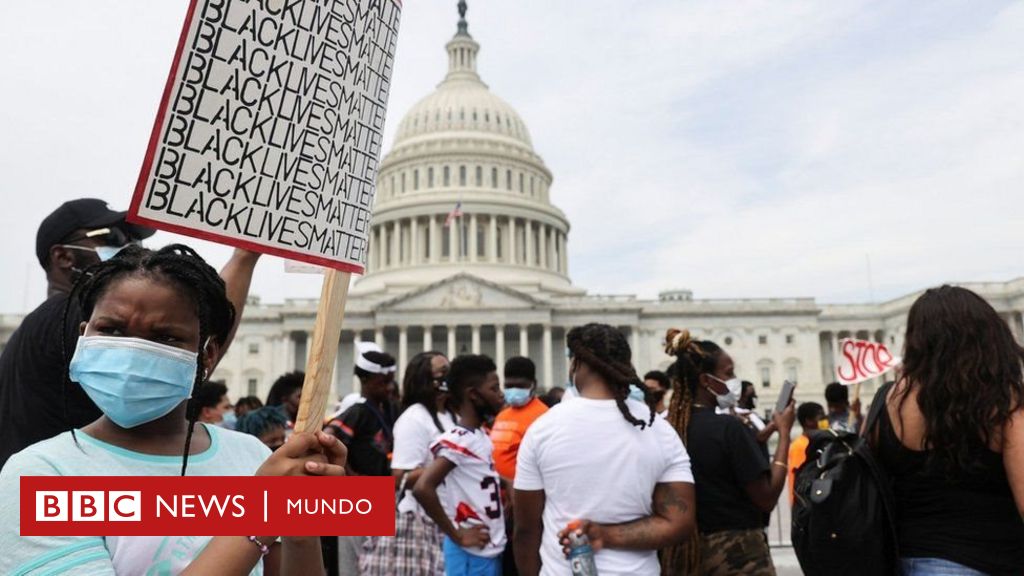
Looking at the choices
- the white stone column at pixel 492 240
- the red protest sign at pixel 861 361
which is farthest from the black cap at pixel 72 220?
the white stone column at pixel 492 240

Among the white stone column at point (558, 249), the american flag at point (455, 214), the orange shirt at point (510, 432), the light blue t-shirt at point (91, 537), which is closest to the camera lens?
the light blue t-shirt at point (91, 537)

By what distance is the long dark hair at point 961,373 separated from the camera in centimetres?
316

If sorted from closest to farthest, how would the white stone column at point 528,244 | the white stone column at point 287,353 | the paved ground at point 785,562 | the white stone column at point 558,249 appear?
the paved ground at point 785,562 → the white stone column at point 287,353 → the white stone column at point 528,244 → the white stone column at point 558,249

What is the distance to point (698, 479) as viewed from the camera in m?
4.70

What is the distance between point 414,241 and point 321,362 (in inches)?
2680

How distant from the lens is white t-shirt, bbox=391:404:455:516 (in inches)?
224

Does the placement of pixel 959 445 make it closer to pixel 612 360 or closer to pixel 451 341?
pixel 612 360

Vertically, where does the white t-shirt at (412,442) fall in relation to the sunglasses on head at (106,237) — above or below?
below

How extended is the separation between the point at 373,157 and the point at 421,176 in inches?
2835

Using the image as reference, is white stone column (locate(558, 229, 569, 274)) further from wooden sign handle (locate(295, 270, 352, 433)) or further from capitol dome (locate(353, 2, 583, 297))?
wooden sign handle (locate(295, 270, 352, 433))

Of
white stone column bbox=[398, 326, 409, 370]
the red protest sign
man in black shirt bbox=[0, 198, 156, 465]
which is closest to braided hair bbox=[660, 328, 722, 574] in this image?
man in black shirt bbox=[0, 198, 156, 465]

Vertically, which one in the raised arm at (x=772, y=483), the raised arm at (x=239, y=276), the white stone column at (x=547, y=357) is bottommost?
the raised arm at (x=772, y=483)

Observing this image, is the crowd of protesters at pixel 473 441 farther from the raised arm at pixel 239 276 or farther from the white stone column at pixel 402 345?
the white stone column at pixel 402 345

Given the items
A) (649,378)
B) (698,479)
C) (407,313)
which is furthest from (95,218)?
(407,313)
